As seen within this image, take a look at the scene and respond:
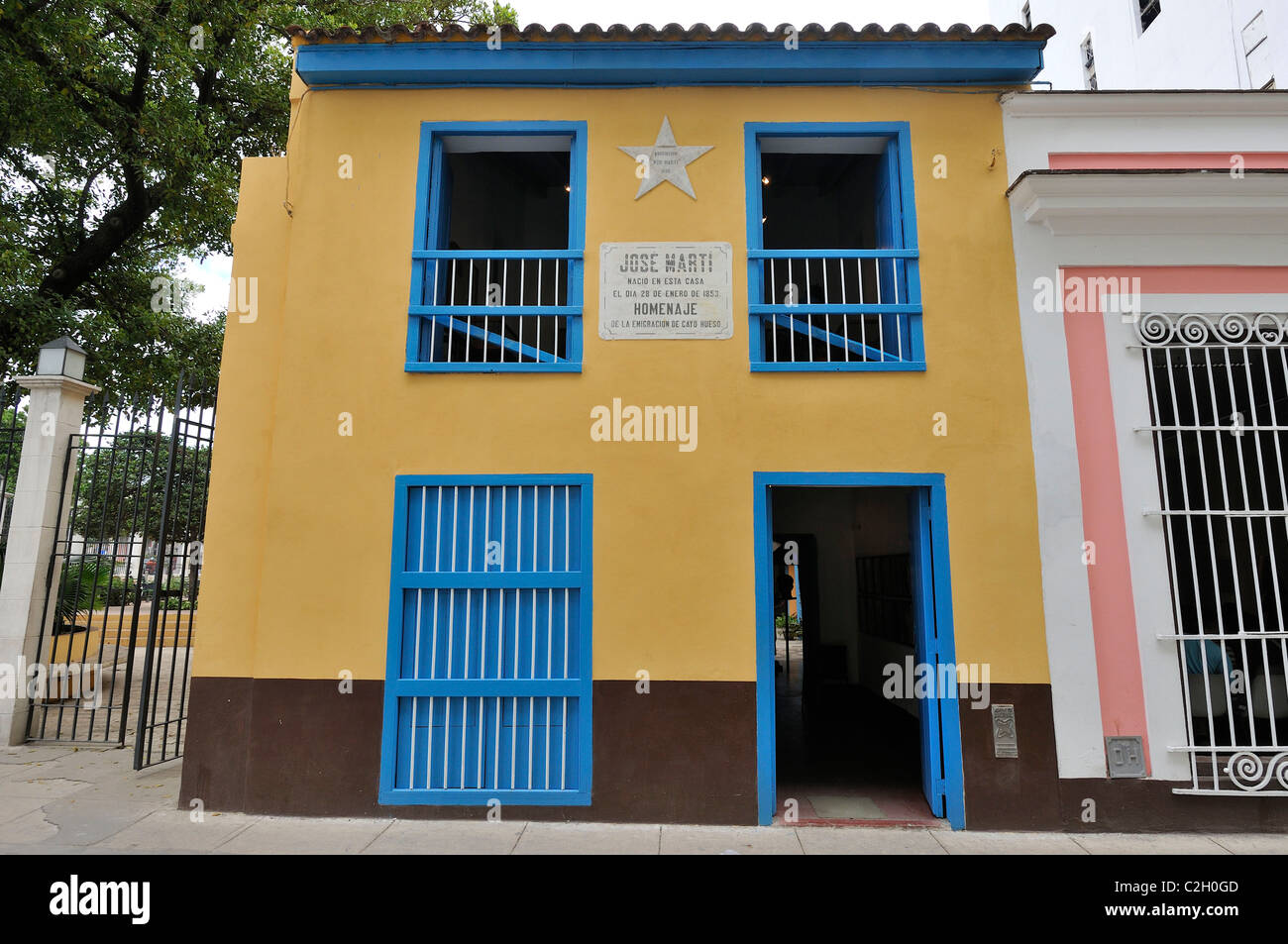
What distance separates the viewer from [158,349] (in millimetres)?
11984

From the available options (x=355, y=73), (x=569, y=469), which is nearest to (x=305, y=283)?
(x=355, y=73)

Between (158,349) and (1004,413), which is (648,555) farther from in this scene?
(158,349)

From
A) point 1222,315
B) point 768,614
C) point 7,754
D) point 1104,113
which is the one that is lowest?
point 7,754

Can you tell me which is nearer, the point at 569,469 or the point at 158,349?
the point at 569,469

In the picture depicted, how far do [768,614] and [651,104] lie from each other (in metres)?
4.35

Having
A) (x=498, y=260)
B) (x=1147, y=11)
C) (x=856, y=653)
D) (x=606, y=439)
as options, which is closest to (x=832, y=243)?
Result: (x=498, y=260)

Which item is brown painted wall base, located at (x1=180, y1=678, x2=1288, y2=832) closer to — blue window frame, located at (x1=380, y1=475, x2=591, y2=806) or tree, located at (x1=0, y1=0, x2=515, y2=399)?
blue window frame, located at (x1=380, y1=475, x2=591, y2=806)

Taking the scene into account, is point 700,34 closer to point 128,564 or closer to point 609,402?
point 609,402

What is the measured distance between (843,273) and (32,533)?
8.31 metres

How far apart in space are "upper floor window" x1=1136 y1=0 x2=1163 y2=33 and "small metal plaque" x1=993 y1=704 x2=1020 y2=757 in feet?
51.5

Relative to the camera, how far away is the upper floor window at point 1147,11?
14.2 metres

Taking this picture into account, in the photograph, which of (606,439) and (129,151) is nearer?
(606,439)

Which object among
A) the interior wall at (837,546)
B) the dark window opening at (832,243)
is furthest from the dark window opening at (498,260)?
the interior wall at (837,546)

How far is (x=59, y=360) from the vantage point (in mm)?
7430
